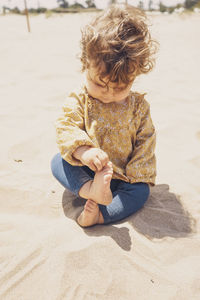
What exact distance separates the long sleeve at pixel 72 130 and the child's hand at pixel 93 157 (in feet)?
0.09

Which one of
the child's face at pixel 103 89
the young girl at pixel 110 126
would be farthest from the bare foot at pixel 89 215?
the child's face at pixel 103 89

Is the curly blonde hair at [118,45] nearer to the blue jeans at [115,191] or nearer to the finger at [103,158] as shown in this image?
the finger at [103,158]

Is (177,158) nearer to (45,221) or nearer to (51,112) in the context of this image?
(45,221)

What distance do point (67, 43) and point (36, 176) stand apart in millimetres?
5036

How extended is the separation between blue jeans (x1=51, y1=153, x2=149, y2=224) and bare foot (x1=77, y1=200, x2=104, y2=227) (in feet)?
0.17

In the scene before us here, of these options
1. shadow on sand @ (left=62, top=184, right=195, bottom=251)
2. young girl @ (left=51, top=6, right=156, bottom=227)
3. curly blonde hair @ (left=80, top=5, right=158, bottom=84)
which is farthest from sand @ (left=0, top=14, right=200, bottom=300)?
curly blonde hair @ (left=80, top=5, right=158, bottom=84)

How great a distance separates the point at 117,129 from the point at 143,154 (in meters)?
0.18

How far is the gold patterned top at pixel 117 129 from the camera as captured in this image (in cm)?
148

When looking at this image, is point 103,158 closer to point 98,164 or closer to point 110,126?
point 98,164

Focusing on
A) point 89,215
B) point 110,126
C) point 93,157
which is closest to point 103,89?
point 110,126

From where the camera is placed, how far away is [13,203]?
151cm

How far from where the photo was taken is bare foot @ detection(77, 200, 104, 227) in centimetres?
131

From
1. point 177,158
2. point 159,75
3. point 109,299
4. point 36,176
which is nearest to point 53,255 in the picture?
point 109,299

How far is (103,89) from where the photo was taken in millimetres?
1387
